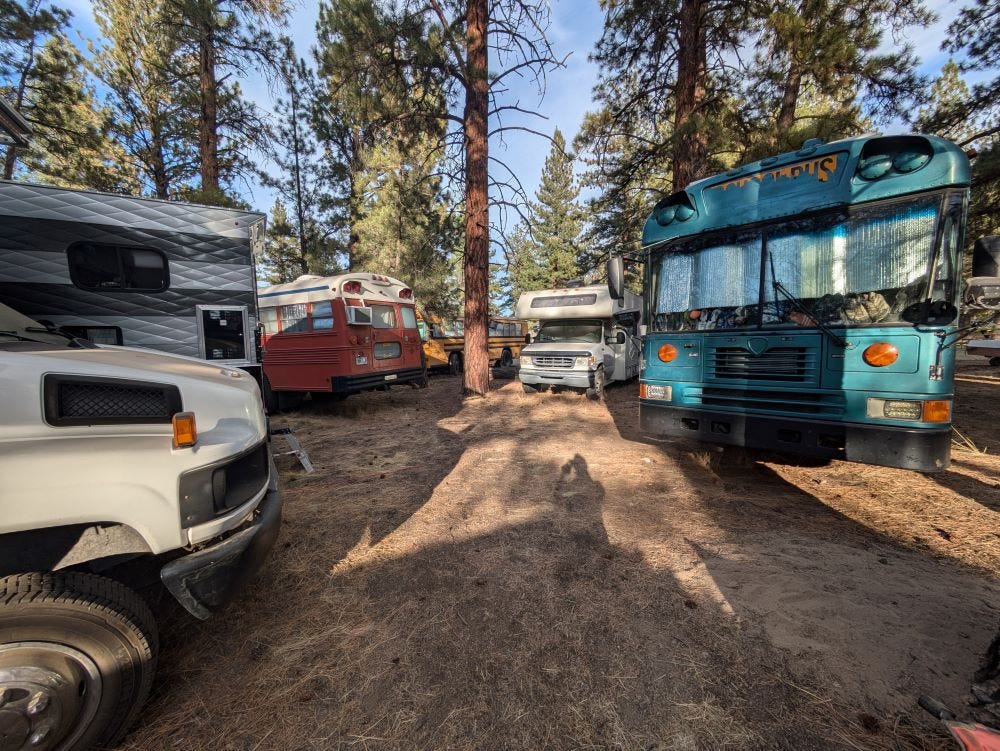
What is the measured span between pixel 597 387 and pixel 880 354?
21.7ft

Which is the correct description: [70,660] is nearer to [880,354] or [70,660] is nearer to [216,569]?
[216,569]

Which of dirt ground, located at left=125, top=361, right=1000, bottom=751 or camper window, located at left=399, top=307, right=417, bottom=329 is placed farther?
camper window, located at left=399, top=307, right=417, bottom=329

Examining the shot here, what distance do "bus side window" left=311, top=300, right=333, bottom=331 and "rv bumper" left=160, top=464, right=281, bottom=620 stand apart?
6892 millimetres

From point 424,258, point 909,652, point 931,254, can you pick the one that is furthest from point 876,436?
point 424,258

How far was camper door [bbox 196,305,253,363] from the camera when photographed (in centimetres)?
504

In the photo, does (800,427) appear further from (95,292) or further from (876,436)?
(95,292)

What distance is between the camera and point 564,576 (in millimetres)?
2799

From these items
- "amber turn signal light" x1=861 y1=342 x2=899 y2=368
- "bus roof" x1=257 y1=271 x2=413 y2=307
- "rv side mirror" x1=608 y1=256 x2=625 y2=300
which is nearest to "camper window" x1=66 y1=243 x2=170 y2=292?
"bus roof" x1=257 y1=271 x2=413 y2=307

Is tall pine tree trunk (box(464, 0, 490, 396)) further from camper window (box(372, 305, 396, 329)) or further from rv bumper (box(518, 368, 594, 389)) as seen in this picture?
camper window (box(372, 305, 396, 329))

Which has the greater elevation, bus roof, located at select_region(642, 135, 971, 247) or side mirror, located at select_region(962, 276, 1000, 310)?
bus roof, located at select_region(642, 135, 971, 247)

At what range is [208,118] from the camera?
10812mm

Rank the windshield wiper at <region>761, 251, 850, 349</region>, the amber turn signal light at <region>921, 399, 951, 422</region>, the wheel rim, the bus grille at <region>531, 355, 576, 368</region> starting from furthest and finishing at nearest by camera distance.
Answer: the bus grille at <region>531, 355, 576, 368</region>
the windshield wiper at <region>761, 251, 850, 349</region>
the amber turn signal light at <region>921, 399, 951, 422</region>
the wheel rim

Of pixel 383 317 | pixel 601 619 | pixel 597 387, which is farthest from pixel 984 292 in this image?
pixel 383 317

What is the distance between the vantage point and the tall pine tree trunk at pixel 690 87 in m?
8.03
